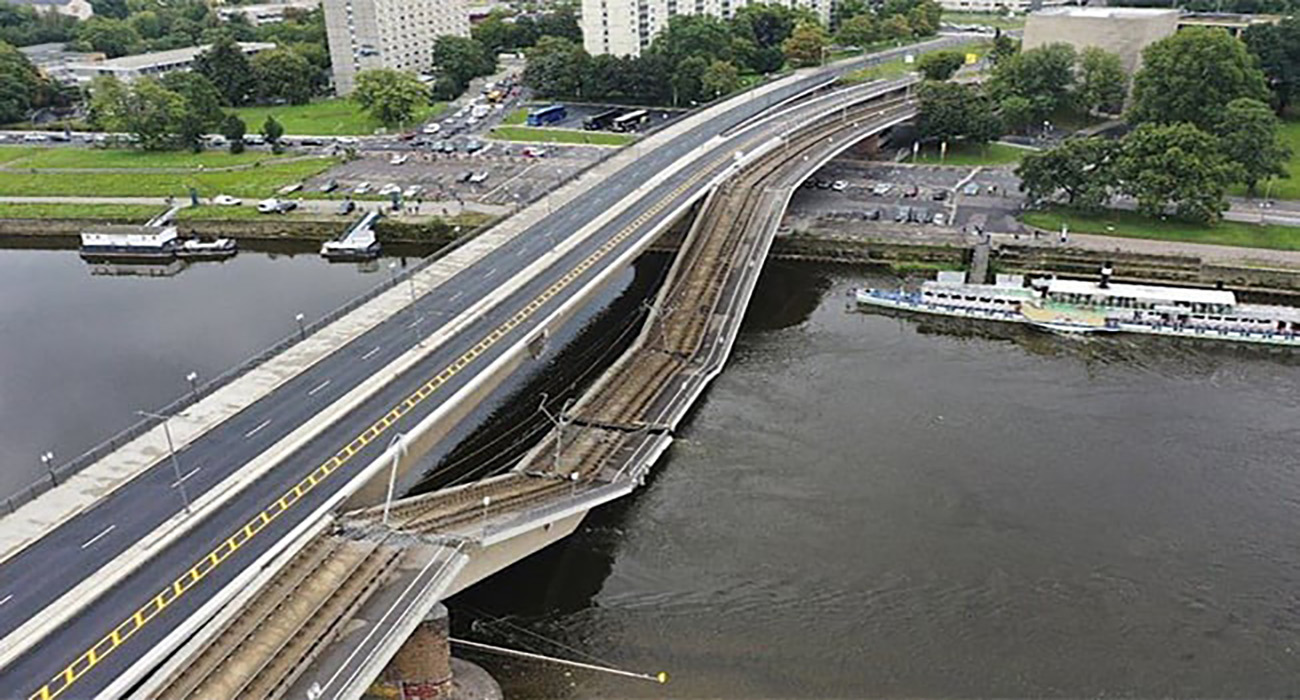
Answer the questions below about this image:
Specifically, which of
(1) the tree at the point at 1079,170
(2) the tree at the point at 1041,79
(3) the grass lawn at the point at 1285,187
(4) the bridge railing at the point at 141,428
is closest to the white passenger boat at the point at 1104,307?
(1) the tree at the point at 1079,170

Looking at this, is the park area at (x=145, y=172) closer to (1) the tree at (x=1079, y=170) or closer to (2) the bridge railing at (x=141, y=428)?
(2) the bridge railing at (x=141, y=428)

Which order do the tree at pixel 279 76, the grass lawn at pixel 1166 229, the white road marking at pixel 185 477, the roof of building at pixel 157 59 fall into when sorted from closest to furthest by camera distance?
the white road marking at pixel 185 477
the grass lawn at pixel 1166 229
the tree at pixel 279 76
the roof of building at pixel 157 59

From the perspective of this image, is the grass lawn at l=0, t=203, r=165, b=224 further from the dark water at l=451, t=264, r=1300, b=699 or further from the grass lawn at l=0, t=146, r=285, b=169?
the dark water at l=451, t=264, r=1300, b=699

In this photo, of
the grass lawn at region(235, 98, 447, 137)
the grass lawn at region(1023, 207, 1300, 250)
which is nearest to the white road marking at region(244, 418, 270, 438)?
the grass lawn at region(1023, 207, 1300, 250)

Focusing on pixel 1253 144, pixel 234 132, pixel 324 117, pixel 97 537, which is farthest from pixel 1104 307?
pixel 324 117

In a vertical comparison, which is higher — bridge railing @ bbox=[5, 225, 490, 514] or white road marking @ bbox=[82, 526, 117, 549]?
bridge railing @ bbox=[5, 225, 490, 514]
